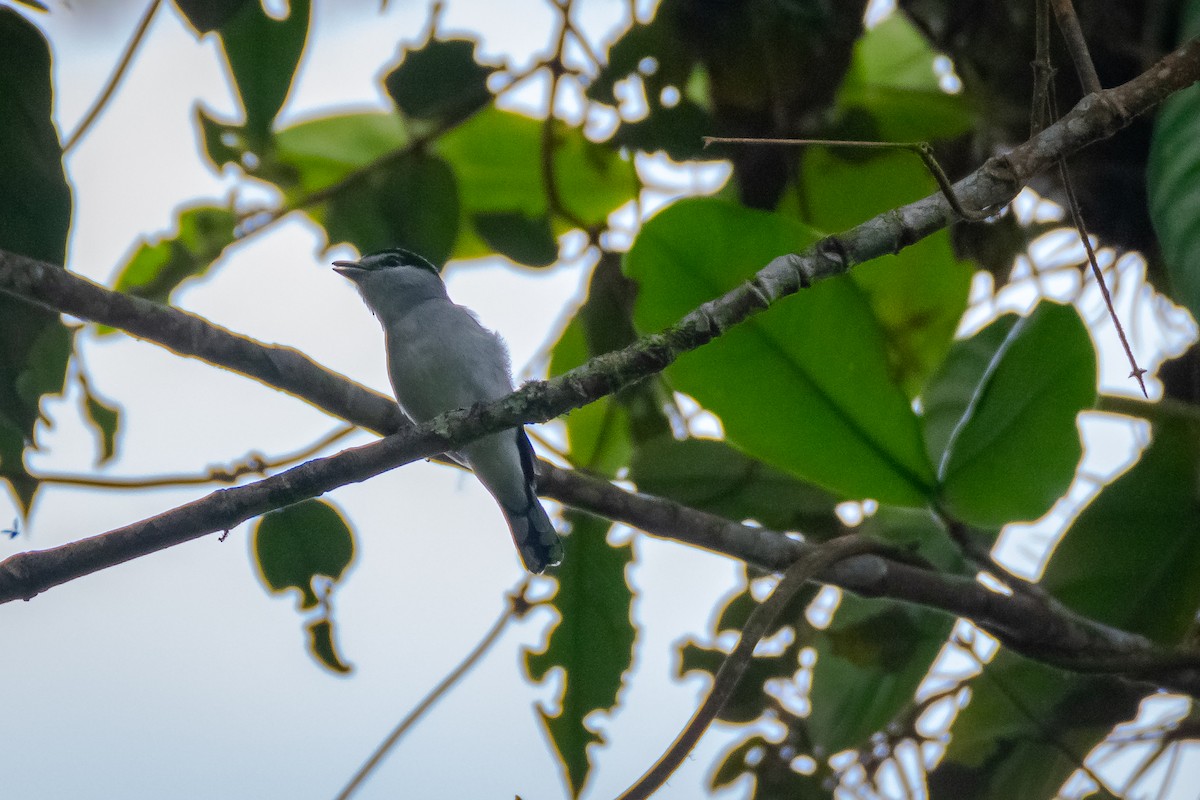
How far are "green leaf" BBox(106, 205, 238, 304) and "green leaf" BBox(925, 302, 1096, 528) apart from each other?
5.75 feet

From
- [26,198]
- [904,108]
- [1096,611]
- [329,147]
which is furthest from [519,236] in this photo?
[1096,611]

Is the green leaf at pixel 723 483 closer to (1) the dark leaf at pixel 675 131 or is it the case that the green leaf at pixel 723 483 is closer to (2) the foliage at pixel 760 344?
(2) the foliage at pixel 760 344

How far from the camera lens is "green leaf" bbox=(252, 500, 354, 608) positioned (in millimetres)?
1866

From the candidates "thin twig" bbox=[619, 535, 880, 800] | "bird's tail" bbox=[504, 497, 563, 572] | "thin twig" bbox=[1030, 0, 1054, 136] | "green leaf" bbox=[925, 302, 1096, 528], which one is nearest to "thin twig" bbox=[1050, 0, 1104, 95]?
"thin twig" bbox=[1030, 0, 1054, 136]

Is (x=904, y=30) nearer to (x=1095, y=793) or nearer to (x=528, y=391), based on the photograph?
(x=1095, y=793)

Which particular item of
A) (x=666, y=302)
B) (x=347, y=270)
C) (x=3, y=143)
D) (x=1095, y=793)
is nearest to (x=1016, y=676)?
(x=1095, y=793)

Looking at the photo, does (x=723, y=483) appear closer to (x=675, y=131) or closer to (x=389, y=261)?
(x=675, y=131)

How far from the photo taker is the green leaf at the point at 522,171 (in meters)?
2.96

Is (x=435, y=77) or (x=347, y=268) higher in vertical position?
(x=435, y=77)

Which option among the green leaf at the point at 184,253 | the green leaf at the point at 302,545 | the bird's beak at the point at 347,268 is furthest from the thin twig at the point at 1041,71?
the green leaf at the point at 184,253

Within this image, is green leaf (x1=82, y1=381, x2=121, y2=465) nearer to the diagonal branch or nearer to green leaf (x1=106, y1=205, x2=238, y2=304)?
green leaf (x1=106, y1=205, x2=238, y2=304)

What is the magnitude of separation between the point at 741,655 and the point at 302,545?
2.54ft

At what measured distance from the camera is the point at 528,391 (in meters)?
1.47

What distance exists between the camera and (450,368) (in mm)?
2482
